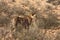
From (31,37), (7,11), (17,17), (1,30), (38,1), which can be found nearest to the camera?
(31,37)

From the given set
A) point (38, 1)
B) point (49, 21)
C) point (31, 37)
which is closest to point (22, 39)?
point (31, 37)

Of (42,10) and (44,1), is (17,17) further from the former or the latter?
(44,1)

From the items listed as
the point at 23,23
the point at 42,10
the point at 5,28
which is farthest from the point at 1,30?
the point at 42,10

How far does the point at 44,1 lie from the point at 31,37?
104 inches

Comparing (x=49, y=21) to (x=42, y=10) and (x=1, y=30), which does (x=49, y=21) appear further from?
(x=1, y=30)

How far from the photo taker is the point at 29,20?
5988 mm

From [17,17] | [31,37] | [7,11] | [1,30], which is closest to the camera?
[31,37]

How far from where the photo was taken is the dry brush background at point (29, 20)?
5360 millimetres

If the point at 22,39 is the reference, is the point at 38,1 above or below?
above

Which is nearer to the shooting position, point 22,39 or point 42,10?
point 22,39

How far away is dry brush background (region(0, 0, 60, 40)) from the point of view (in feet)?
17.6

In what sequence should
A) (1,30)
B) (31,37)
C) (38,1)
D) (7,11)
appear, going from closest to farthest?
1. (31,37)
2. (1,30)
3. (7,11)
4. (38,1)

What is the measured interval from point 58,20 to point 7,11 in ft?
5.65

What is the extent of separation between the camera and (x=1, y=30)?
5.70 meters
